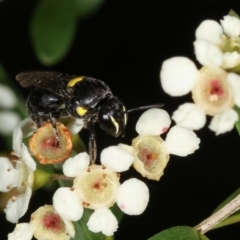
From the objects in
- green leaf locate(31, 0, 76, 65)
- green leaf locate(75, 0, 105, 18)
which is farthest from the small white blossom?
green leaf locate(75, 0, 105, 18)

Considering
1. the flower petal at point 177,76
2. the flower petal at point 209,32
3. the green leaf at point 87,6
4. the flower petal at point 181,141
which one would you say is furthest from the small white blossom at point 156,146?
the green leaf at point 87,6

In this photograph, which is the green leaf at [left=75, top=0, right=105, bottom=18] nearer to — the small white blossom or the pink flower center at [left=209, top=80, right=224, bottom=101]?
the small white blossom

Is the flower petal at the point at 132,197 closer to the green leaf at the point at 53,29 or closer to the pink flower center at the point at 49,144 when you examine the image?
the pink flower center at the point at 49,144

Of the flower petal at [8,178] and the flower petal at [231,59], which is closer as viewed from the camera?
the flower petal at [231,59]

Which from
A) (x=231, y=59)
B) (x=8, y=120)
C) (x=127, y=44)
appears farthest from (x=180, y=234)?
(x=127, y=44)

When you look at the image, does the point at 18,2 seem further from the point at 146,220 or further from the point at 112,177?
the point at 112,177

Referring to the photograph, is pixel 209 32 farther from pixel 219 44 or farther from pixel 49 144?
pixel 49 144
